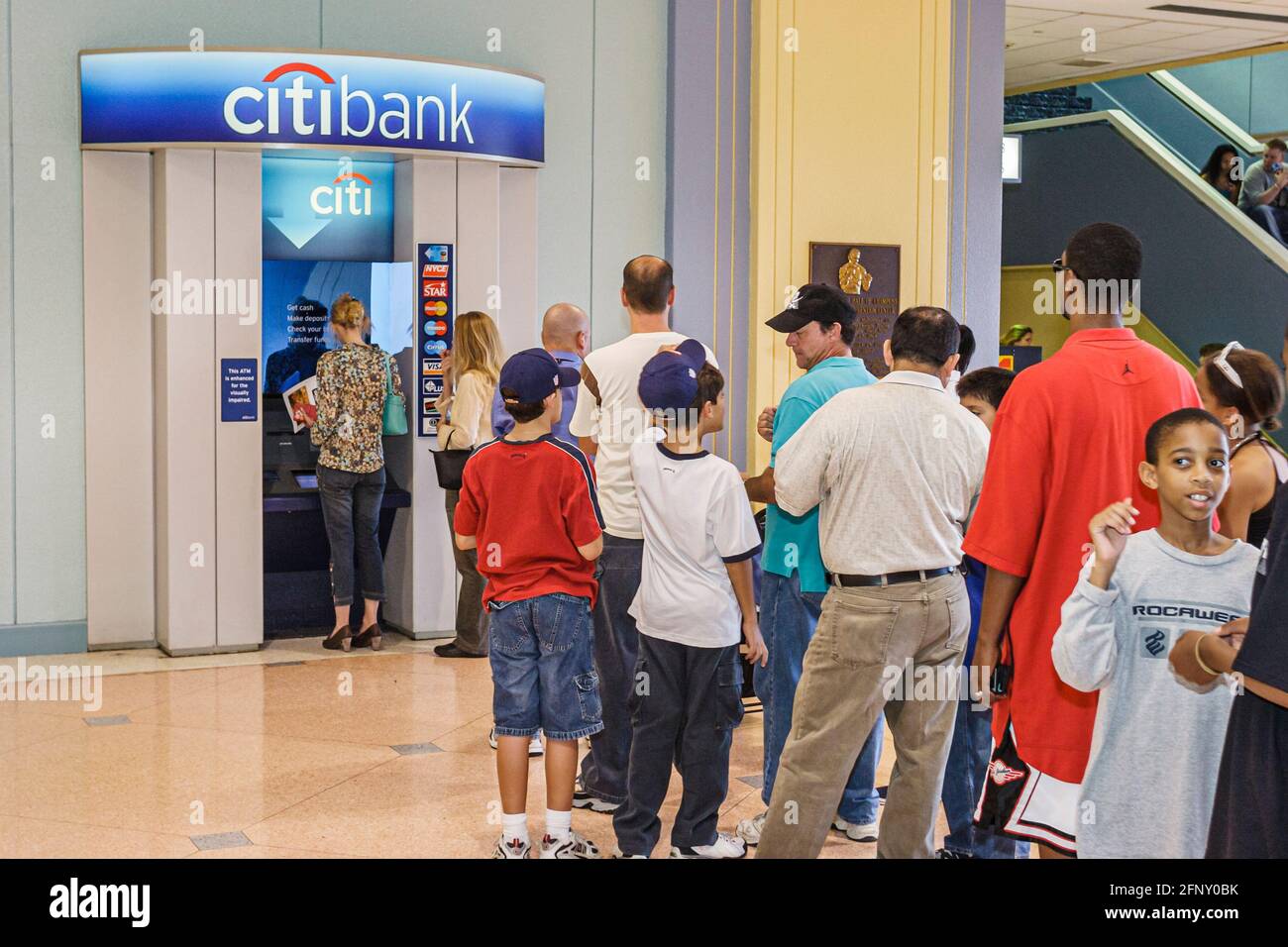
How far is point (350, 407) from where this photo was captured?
7152mm

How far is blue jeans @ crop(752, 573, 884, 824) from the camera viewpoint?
4.27 meters

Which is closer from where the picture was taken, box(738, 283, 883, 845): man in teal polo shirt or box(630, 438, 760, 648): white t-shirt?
box(630, 438, 760, 648): white t-shirt

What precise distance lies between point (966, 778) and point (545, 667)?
126 centimetres

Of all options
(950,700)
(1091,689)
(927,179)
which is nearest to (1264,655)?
(1091,689)

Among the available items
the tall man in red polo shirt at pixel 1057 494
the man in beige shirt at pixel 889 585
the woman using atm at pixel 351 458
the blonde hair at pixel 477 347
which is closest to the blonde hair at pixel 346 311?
the woman using atm at pixel 351 458

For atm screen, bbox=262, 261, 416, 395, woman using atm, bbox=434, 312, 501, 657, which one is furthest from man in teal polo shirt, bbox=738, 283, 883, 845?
atm screen, bbox=262, 261, 416, 395

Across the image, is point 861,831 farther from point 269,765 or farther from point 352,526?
point 352,526

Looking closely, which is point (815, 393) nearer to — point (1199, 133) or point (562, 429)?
point (562, 429)

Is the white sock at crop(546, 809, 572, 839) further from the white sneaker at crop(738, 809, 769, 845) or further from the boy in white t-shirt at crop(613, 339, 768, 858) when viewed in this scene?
the white sneaker at crop(738, 809, 769, 845)

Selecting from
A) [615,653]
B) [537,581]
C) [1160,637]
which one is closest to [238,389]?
[615,653]

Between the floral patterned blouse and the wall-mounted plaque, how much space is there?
2.77m

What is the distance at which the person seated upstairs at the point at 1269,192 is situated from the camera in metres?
12.4

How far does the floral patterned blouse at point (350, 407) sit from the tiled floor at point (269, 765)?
1026mm

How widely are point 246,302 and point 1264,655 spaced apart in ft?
19.3
